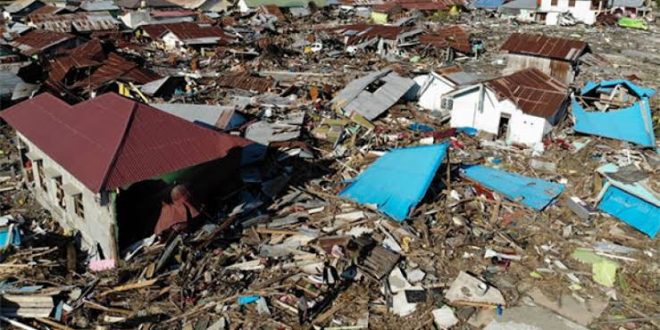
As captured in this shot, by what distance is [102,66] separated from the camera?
101 ft

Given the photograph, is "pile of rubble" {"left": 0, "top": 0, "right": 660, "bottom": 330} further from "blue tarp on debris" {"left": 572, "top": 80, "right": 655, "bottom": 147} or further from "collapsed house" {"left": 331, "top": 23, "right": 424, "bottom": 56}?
"collapsed house" {"left": 331, "top": 23, "right": 424, "bottom": 56}

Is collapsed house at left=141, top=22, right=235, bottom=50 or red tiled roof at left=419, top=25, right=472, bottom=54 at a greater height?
collapsed house at left=141, top=22, right=235, bottom=50

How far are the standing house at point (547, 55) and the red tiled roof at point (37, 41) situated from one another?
29.4 m

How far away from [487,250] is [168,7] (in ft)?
187

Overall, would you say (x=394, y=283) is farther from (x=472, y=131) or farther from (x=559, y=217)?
(x=472, y=131)

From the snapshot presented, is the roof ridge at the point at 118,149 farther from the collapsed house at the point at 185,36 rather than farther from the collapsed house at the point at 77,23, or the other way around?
the collapsed house at the point at 77,23

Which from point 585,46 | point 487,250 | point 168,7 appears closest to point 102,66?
point 487,250

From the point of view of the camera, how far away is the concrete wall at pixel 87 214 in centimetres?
1259

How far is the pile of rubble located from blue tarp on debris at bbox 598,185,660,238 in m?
0.05

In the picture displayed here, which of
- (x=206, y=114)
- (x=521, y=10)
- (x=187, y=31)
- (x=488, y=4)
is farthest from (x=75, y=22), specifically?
(x=488, y=4)

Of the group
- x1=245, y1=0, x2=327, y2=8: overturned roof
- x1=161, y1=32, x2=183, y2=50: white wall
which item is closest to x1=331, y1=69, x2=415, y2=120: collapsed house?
x1=161, y1=32, x2=183, y2=50: white wall

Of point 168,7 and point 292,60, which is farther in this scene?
point 168,7

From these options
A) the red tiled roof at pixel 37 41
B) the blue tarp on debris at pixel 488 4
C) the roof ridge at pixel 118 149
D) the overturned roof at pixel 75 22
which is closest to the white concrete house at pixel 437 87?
the roof ridge at pixel 118 149

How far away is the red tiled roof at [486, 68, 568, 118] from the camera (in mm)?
21656
